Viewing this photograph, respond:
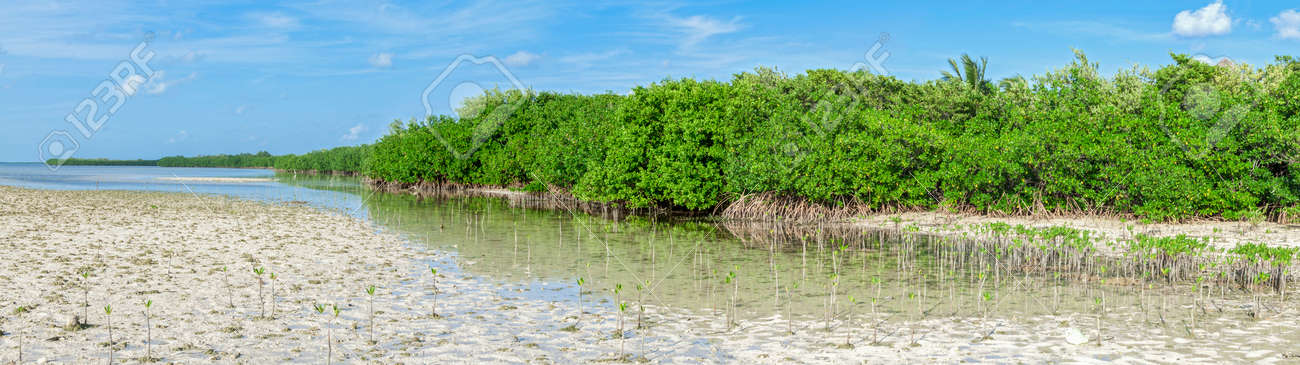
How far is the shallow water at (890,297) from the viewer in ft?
31.9

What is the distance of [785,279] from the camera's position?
15.2m

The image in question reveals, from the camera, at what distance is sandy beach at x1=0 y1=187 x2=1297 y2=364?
8.82 metres

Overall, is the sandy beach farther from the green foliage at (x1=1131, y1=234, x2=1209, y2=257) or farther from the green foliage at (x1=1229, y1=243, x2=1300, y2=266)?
the green foliage at (x1=1131, y1=234, x2=1209, y2=257)

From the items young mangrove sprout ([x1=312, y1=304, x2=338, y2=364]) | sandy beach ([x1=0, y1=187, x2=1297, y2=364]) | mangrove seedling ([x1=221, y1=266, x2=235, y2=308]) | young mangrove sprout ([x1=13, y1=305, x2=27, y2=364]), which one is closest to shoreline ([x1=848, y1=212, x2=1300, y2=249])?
sandy beach ([x1=0, y1=187, x2=1297, y2=364])

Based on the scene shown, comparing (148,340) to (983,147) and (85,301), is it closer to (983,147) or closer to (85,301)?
(85,301)

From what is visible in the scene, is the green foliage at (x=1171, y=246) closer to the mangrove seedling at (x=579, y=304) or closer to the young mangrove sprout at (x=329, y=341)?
the mangrove seedling at (x=579, y=304)

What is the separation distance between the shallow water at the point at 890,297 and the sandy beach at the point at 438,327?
64 mm

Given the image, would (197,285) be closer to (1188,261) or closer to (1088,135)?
(1188,261)

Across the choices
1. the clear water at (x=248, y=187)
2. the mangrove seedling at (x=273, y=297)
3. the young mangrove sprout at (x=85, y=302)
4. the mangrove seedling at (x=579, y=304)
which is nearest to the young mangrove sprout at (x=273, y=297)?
the mangrove seedling at (x=273, y=297)

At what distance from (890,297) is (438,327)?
7309 mm

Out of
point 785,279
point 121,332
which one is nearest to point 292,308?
point 121,332

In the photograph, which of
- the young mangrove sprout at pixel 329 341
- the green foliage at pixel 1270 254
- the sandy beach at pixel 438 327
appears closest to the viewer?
the young mangrove sprout at pixel 329 341

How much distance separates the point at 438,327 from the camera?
10.2m

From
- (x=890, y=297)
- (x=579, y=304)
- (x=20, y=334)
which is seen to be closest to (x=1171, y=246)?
(x=890, y=297)
